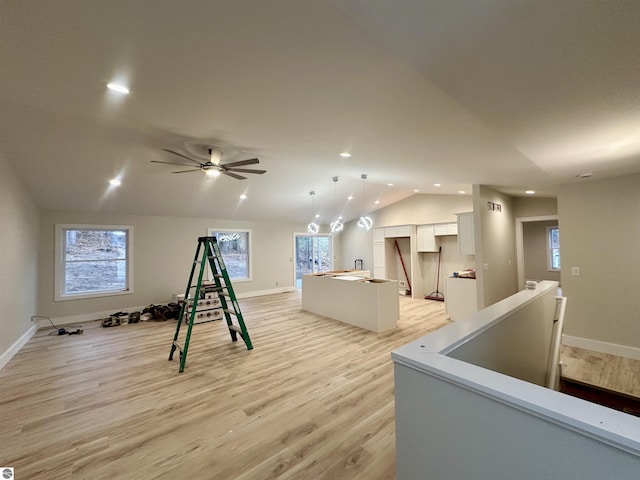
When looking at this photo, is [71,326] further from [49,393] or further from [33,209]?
[49,393]

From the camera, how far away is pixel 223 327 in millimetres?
5141

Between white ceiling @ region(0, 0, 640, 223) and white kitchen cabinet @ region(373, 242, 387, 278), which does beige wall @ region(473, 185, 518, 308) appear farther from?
white kitchen cabinet @ region(373, 242, 387, 278)

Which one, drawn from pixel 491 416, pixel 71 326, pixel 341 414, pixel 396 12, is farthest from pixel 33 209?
pixel 491 416

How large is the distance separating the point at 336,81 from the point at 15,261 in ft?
17.4

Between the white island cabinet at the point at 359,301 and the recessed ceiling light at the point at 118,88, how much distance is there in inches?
162

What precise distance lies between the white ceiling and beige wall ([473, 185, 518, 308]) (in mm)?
1040

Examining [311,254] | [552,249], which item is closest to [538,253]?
[552,249]

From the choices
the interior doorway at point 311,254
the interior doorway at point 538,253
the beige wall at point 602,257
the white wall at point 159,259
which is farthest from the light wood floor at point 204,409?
the interior doorway at point 538,253

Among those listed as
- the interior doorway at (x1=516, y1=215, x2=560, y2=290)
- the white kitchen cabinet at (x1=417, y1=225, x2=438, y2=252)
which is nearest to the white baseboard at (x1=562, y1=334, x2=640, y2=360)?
the white kitchen cabinet at (x1=417, y1=225, x2=438, y2=252)

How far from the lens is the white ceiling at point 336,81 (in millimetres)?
1307

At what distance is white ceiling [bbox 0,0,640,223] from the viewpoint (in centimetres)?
131

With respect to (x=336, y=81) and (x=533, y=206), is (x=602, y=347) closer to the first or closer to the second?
(x=533, y=206)

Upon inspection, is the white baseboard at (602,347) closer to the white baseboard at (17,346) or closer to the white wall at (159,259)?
the white wall at (159,259)

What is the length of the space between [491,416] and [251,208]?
277 inches
